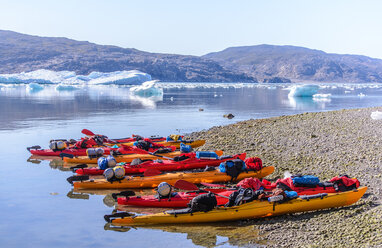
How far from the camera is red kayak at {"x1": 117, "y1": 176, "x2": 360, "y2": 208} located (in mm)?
7953

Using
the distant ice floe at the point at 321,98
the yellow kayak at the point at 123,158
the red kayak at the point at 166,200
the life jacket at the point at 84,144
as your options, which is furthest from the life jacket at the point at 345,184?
the distant ice floe at the point at 321,98

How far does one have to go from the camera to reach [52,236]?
7320mm

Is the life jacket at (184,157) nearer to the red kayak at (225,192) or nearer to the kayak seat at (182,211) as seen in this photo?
the red kayak at (225,192)

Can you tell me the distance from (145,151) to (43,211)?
4.55 metres

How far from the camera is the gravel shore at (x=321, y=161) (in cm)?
641

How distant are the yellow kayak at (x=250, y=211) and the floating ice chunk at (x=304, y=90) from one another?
141 ft

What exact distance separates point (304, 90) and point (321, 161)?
40700 millimetres

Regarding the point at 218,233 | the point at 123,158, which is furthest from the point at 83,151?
the point at 218,233

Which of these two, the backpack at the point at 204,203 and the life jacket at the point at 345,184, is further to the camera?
the life jacket at the point at 345,184

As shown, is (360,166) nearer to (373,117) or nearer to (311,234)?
(311,234)

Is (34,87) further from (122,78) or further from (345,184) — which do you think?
(345,184)

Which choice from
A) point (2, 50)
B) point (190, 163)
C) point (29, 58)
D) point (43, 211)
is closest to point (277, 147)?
point (190, 163)

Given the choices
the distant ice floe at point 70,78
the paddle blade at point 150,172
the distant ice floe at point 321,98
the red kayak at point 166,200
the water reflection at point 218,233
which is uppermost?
the distant ice floe at point 70,78

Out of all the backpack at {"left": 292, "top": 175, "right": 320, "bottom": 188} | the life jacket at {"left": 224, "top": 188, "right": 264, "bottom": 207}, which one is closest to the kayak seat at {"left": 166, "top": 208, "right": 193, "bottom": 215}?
the life jacket at {"left": 224, "top": 188, "right": 264, "bottom": 207}
